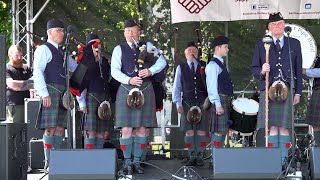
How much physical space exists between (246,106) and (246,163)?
7.85 feet

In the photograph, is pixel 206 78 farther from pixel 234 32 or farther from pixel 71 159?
pixel 71 159

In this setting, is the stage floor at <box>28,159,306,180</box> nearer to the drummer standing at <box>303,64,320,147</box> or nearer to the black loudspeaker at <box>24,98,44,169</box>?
the black loudspeaker at <box>24,98,44,169</box>

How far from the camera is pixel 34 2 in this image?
8727 mm

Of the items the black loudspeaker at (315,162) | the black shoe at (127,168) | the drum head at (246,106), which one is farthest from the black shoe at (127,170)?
the black loudspeaker at (315,162)

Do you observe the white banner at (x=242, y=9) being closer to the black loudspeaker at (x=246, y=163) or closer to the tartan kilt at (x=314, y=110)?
the tartan kilt at (x=314, y=110)

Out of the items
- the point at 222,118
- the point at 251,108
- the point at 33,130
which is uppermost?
the point at 251,108

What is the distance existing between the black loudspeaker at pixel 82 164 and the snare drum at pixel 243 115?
2492 millimetres

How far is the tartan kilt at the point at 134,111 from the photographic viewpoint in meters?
6.48

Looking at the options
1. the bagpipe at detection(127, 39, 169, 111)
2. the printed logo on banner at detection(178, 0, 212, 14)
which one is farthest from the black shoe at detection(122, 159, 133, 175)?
the printed logo on banner at detection(178, 0, 212, 14)

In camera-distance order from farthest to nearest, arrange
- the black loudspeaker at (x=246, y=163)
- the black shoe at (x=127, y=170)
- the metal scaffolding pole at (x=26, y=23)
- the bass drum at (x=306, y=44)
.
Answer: the metal scaffolding pole at (x=26, y=23) → the bass drum at (x=306, y=44) → the black shoe at (x=127, y=170) → the black loudspeaker at (x=246, y=163)

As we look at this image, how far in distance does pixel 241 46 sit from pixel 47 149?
3.47 meters

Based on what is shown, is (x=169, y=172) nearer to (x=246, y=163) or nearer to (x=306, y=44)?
(x=246, y=163)

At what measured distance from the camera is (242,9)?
8.52 m

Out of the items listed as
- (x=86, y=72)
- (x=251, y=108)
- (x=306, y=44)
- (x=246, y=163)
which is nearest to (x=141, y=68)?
(x=86, y=72)
